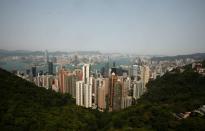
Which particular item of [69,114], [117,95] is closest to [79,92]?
[117,95]

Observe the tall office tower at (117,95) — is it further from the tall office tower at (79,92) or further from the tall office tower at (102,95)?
the tall office tower at (79,92)

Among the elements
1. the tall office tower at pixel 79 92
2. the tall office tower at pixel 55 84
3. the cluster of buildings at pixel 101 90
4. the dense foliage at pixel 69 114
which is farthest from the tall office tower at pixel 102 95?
the dense foliage at pixel 69 114

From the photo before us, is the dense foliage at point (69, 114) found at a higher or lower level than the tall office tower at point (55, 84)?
higher

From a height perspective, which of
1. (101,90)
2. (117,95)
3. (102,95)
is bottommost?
(102,95)

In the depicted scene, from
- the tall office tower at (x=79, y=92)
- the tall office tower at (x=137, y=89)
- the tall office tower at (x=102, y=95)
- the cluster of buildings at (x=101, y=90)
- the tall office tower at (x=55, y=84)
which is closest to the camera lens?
the cluster of buildings at (x=101, y=90)

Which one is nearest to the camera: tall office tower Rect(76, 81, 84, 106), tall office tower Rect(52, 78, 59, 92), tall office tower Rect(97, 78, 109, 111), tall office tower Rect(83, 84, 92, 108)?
tall office tower Rect(83, 84, 92, 108)

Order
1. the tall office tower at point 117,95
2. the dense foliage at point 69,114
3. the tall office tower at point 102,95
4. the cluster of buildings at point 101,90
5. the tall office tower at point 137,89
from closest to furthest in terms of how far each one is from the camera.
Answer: the dense foliage at point 69,114, the tall office tower at point 117,95, the cluster of buildings at point 101,90, the tall office tower at point 102,95, the tall office tower at point 137,89

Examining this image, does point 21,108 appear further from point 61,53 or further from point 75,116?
point 61,53

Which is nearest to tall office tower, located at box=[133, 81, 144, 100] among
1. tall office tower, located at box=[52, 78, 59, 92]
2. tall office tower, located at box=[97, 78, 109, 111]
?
tall office tower, located at box=[97, 78, 109, 111]

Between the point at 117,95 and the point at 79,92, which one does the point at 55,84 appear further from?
the point at 117,95

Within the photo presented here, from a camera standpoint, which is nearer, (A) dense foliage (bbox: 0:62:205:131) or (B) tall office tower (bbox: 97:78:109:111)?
(A) dense foliage (bbox: 0:62:205:131)

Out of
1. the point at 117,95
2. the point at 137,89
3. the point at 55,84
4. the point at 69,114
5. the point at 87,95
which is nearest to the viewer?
the point at 69,114

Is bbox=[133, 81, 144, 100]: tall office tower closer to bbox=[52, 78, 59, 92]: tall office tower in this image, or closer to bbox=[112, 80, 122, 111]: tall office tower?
bbox=[112, 80, 122, 111]: tall office tower

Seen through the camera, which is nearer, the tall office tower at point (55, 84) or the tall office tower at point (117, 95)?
the tall office tower at point (117, 95)
